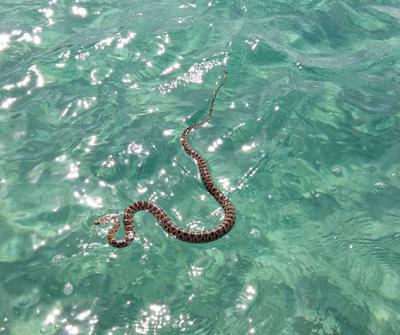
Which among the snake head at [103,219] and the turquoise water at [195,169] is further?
the snake head at [103,219]

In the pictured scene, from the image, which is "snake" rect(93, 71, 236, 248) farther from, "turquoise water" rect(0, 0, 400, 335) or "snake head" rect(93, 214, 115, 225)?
"turquoise water" rect(0, 0, 400, 335)

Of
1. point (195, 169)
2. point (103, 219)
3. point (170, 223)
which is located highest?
point (103, 219)

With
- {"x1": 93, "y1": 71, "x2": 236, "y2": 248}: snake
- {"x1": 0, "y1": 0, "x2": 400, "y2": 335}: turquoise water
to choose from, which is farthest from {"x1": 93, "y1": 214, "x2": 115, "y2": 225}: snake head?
{"x1": 0, "y1": 0, "x2": 400, "y2": 335}: turquoise water

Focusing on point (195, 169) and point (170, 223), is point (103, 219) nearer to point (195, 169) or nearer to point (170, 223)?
point (170, 223)

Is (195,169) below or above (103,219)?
below

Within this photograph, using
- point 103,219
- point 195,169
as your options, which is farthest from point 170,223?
point 195,169

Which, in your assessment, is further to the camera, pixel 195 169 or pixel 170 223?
pixel 195 169

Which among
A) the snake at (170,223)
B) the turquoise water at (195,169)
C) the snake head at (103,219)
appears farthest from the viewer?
the snake head at (103,219)

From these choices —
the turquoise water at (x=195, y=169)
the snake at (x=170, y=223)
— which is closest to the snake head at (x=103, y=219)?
the snake at (x=170, y=223)

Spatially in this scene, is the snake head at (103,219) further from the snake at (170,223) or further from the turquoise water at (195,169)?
the turquoise water at (195,169)
